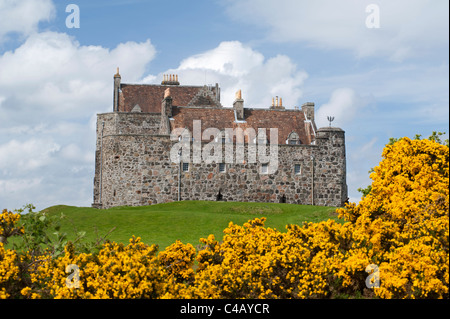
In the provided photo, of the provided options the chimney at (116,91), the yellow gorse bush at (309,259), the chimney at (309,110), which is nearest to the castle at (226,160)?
the chimney at (309,110)

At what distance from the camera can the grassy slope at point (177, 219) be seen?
111 ft

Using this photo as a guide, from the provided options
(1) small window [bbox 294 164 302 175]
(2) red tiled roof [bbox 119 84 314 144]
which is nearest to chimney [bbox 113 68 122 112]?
(2) red tiled roof [bbox 119 84 314 144]

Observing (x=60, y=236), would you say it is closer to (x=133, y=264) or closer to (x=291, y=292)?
(x=133, y=264)

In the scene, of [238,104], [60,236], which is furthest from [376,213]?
[238,104]

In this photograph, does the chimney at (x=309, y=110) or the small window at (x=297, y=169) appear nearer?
the small window at (x=297, y=169)

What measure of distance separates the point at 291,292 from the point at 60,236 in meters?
7.43

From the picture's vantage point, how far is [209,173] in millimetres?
55375

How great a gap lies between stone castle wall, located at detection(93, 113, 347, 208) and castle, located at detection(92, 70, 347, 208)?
0.10 meters

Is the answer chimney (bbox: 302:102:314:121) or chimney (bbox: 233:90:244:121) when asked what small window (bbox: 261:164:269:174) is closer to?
chimney (bbox: 233:90:244:121)

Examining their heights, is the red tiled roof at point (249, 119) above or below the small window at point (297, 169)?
above

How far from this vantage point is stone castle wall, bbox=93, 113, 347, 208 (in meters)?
54.8

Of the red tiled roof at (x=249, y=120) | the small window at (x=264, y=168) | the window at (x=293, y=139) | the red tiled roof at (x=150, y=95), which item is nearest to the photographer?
the small window at (x=264, y=168)

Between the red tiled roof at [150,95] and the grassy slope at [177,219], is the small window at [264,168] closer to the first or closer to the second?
the grassy slope at [177,219]

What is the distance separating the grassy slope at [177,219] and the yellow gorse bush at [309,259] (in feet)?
38.6
